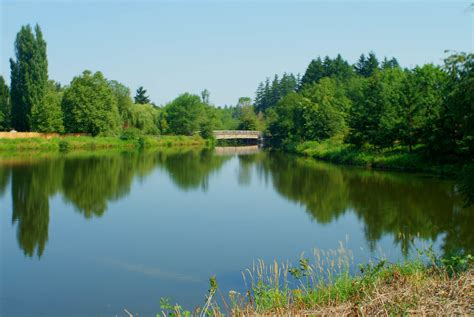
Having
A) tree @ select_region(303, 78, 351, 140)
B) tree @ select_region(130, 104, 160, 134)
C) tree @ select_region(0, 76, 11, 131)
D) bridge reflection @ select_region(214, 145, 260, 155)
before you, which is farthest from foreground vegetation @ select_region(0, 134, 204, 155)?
tree @ select_region(303, 78, 351, 140)

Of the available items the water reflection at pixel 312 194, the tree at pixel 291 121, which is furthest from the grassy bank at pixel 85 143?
the tree at pixel 291 121

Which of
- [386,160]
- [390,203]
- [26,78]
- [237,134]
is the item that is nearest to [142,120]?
[26,78]

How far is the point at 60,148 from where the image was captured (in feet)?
179

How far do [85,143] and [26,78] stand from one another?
9.96 m

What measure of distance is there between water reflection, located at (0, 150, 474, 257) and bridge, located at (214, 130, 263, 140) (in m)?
45.4

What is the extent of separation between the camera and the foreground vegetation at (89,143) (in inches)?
2021

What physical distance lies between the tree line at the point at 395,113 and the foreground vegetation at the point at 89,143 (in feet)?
56.8

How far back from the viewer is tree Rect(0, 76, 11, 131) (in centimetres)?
6353

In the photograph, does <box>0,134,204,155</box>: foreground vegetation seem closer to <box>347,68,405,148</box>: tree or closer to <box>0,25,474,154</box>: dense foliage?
<box>0,25,474,154</box>: dense foliage

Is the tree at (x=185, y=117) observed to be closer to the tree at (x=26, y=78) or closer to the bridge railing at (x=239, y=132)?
the bridge railing at (x=239, y=132)

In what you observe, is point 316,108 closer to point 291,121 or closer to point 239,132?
point 291,121

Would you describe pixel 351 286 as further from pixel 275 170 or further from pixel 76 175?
pixel 275 170

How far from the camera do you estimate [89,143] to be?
58094 millimetres

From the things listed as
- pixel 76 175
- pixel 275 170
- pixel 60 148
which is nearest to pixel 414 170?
pixel 275 170
